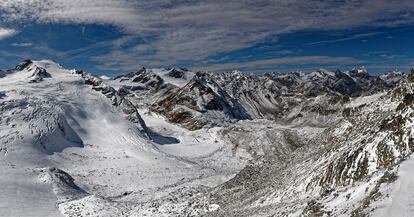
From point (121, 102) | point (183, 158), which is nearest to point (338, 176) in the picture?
point (183, 158)

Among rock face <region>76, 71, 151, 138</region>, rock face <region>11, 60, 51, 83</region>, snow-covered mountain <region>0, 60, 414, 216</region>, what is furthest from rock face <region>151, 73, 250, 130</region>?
rock face <region>11, 60, 51, 83</region>

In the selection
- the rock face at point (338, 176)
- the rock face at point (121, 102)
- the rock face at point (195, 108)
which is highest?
the rock face at point (338, 176)

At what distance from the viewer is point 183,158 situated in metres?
71.0

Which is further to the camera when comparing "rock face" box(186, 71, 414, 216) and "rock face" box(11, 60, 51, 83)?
"rock face" box(11, 60, 51, 83)

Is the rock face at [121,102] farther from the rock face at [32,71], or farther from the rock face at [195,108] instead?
the rock face at [195,108]

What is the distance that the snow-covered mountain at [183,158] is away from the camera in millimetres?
23234

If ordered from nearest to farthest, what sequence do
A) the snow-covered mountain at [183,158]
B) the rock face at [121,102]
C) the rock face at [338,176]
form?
the rock face at [338,176] → the snow-covered mountain at [183,158] → the rock face at [121,102]

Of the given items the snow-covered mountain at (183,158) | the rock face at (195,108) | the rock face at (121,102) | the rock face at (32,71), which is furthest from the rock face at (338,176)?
the rock face at (195,108)

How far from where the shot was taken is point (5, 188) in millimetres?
41500

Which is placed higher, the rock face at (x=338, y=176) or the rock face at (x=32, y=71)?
the rock face at (x=338, y=176)

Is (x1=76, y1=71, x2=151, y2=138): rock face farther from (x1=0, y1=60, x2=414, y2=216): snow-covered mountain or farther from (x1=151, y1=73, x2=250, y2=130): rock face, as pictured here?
(x1=151, y1=73, x2=250, y2=130): rock face

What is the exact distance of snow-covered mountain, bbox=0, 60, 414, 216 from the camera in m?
23.2

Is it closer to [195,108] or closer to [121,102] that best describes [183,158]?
[121,102]

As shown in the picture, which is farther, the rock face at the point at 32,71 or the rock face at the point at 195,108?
the rock face at the point at 195,108
